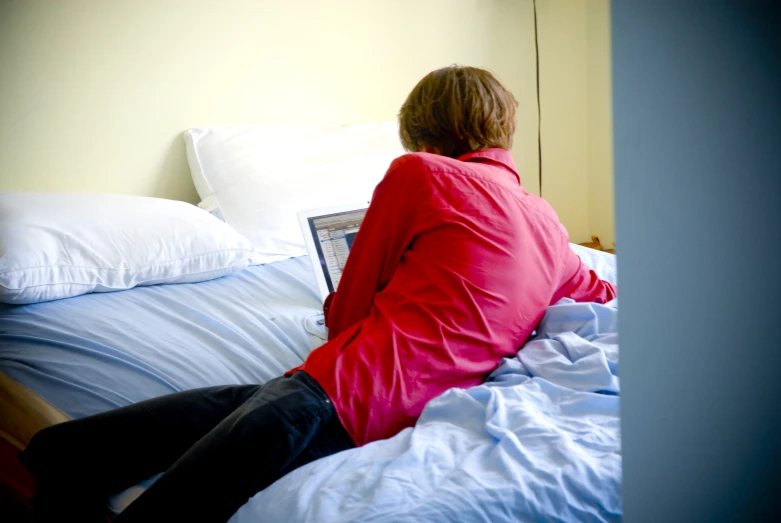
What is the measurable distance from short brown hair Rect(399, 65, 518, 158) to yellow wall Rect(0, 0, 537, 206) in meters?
1.06

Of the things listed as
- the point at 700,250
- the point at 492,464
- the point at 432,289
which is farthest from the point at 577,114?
the point at 700,250

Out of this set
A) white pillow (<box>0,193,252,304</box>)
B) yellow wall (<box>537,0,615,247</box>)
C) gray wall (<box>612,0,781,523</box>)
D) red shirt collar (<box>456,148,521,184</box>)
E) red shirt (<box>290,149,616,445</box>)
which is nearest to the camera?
gray wall (<box>612,0,781,523</box>)

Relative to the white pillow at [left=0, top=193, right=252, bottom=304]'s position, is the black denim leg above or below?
below

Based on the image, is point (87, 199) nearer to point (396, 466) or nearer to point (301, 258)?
point (301, 258)

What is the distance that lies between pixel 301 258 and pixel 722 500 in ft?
5.59

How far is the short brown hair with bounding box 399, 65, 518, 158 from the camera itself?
123cm

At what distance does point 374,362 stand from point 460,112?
0.53 metres

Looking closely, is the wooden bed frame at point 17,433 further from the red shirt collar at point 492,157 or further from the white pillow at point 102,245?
the red shirt collar at point 492,157

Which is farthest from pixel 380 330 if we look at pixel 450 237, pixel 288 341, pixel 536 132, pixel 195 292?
pixel 536 132

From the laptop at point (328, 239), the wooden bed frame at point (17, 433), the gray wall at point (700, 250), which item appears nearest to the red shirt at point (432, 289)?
the laptop at point (328, 239)

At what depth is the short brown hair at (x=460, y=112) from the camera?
123 centimetres

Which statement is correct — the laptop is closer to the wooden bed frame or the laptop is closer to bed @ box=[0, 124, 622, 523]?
bed @ box=[0, 124, 622, 523]

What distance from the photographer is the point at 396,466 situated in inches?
30.6

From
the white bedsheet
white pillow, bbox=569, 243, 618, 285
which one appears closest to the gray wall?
the white bedsheet
